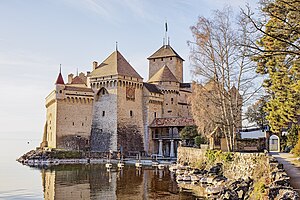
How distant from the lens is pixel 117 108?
46.8m

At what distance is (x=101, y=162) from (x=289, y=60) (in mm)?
30019

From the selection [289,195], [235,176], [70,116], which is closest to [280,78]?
[235,176]

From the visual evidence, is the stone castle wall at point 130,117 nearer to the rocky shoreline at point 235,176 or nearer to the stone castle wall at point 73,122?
A: the stone castle wall at point 73,122

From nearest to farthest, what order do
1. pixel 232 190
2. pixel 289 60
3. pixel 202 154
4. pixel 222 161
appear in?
1. pixel 232 190
2. pixel 289 60
3. pixel 222 161
4. pixel 202 154

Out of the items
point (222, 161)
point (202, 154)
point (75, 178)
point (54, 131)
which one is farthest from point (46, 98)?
point (222, 161)

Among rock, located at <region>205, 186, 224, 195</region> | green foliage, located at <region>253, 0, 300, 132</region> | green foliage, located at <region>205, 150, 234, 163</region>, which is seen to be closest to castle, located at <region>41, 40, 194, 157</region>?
green foliage, located at <region>205, 150, 234, 163</region>

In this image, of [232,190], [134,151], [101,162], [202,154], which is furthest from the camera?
[134,151]

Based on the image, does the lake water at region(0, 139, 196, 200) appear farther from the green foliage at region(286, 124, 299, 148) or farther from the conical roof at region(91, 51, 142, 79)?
the conical roof at region(91, 51, 142, 79)

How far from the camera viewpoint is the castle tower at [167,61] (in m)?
57.5

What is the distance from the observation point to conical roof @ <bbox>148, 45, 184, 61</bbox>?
5784 cm

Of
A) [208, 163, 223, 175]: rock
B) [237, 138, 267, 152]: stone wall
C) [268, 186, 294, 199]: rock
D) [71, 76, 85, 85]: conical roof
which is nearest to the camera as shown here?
[268, 186, 294, 199]: rock

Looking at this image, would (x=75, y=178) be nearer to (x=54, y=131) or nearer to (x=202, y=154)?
(x=202, y=154)

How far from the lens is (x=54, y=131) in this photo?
155 feet

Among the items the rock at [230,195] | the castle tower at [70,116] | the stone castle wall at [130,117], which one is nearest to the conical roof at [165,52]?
the stone castle wall at [130,117]
